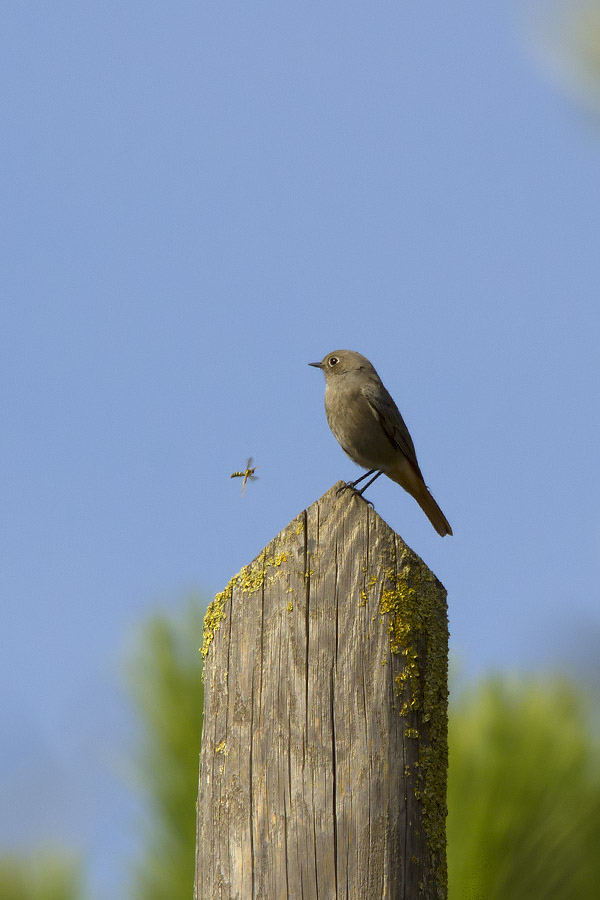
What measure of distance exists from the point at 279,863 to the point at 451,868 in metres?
4.02

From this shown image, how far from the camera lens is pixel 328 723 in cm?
303

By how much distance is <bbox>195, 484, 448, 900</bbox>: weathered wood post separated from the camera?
2965mm

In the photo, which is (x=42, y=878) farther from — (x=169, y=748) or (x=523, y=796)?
(x=523, y=796)

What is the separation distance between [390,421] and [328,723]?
129 inches

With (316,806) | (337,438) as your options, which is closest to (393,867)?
(316,806)

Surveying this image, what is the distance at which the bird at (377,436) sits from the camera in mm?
6109

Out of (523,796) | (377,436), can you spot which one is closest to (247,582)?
(377,436)

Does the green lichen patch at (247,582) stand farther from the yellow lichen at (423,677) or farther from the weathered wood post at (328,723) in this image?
the yellow lichen at (423,677)

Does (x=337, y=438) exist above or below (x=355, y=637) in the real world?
above

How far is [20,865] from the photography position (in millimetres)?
6730

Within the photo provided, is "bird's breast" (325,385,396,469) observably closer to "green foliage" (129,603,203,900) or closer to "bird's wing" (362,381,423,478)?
"bird's wing" (362,381,423,478)

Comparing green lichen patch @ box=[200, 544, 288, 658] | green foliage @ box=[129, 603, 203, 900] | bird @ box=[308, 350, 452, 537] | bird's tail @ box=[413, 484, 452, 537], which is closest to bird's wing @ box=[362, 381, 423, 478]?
bird @ box=[308, 350, 452, 537]

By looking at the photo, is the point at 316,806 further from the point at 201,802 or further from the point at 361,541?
the point at 361,541

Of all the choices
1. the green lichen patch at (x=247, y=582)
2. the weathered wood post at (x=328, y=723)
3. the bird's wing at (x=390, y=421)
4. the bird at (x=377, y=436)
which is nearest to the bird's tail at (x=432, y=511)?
the bird at (x=377, y=436)
